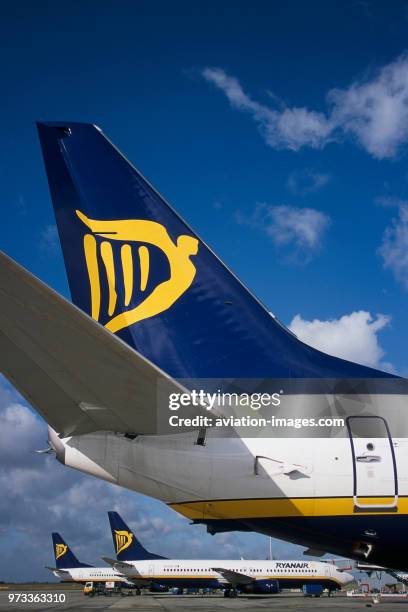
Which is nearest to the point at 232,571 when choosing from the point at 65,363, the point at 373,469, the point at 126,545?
the point at 126,545

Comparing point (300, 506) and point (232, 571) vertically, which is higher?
point (300, 506)

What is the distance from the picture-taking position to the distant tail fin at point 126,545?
193ft

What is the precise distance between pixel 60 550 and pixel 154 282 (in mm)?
68901

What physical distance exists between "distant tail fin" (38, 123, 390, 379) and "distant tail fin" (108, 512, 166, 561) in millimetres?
57378

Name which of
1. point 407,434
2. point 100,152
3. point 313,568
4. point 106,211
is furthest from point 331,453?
point 313,568

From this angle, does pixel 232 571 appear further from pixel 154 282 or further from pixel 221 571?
pixel 154 282

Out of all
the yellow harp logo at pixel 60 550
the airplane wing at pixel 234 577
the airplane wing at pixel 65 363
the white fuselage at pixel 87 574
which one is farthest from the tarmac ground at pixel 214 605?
the airplane wing at pixel 65 363

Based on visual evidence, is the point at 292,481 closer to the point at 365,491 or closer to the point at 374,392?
the point at 365,491

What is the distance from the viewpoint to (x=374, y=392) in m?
6.94

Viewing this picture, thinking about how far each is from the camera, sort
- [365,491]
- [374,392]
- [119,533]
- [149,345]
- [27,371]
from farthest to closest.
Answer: [119,533] → [149,345] → [374,392] → [365,491] → [27,371]

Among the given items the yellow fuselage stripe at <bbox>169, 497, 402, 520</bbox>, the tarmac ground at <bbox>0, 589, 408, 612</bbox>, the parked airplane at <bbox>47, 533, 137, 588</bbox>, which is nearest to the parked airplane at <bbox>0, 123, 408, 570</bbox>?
the yellow fuselage stripe at <bbox>169, 497, 402, 520</bbox>

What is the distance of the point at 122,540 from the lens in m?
60.0

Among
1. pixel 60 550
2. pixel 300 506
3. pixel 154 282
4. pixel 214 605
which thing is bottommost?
pixel 214 605

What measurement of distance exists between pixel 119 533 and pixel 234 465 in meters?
59.2
